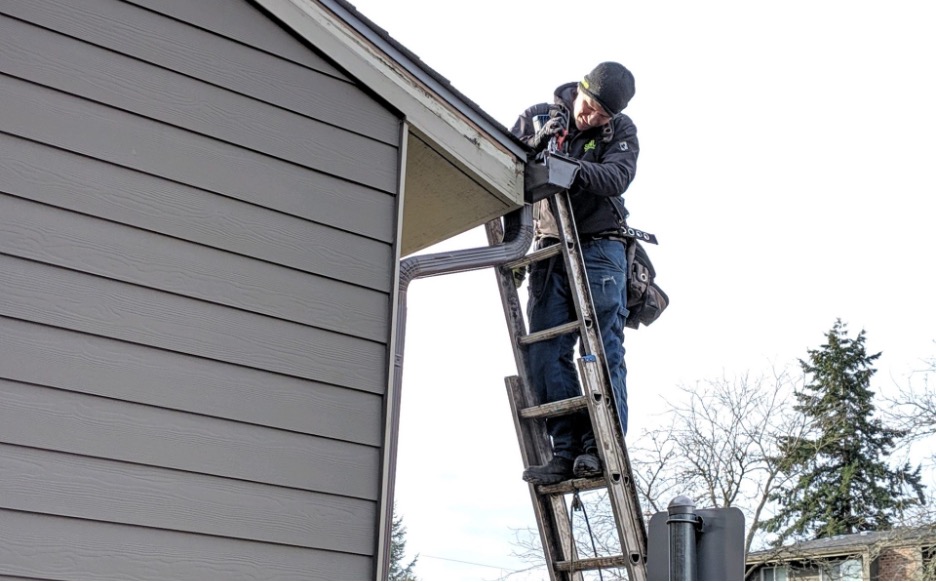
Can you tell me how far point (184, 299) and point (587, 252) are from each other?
2312mm

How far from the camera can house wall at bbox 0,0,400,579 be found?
11.0ft

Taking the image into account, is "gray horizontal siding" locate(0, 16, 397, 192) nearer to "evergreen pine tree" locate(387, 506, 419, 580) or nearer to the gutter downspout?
the gutter downspout

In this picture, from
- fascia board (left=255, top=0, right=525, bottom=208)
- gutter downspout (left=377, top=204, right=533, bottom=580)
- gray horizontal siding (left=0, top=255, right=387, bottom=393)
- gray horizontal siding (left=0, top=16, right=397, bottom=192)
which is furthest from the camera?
fascia board (left=255, top=0, right=525, bottom=208)

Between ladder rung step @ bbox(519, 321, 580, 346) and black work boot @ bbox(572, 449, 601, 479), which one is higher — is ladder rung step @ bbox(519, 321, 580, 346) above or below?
above

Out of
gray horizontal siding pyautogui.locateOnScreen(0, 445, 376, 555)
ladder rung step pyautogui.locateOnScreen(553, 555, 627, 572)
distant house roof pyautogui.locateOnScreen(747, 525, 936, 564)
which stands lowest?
ladder rung step pyautogui.locateOnScreen(553, 555, 627, 572)

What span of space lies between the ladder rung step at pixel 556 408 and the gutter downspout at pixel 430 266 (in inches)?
28.5

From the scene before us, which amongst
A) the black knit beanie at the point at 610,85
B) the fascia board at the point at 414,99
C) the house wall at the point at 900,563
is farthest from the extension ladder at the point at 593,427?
the house wall at the point at 900,563

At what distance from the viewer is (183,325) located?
3627mm

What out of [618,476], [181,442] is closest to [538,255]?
[618,476]

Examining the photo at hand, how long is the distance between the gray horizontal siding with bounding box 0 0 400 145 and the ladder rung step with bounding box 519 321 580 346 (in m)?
1.31

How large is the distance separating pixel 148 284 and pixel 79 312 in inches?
9.7

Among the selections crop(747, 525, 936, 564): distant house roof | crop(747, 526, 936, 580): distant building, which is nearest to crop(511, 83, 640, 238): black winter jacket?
crop(747, 526, 936, 580): distant building

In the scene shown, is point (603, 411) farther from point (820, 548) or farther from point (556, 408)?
point (820, 548)

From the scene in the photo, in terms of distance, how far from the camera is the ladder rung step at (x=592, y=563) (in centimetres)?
477
